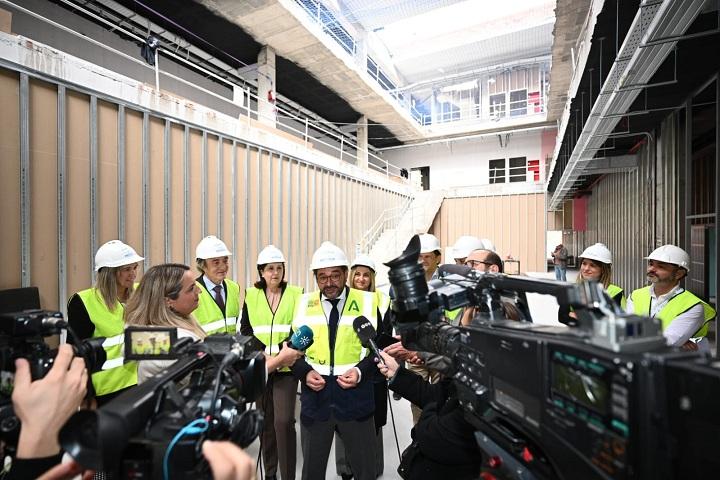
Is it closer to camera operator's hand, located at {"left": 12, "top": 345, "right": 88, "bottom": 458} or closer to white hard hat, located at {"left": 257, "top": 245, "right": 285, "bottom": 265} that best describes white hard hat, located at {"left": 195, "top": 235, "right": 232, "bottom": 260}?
white hard hat, located at {"left": 257, "top": 245, "right": 285, "bottom": 265}

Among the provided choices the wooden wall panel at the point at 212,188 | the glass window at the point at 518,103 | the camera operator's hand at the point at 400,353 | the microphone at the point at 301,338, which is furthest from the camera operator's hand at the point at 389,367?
the glass window at the point at 518,103

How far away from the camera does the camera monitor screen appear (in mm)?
1047

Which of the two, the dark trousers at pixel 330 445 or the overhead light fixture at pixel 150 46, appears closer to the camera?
the dark trousers at pixel 330 445

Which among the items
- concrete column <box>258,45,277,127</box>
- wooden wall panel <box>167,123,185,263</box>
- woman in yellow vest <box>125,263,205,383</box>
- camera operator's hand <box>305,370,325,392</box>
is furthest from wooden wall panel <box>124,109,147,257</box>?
concrete column <box>258,45,277,127</box>

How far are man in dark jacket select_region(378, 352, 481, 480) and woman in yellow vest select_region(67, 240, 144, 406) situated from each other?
182 cm

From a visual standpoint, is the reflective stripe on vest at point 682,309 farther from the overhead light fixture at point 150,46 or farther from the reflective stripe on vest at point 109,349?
the overhead light fixture at point 150,46

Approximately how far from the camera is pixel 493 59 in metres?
16.0

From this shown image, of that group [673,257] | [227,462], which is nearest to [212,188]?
[227,462]

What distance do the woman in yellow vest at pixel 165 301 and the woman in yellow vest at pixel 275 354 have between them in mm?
854

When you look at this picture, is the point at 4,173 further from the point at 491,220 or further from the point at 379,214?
the point at 491,220

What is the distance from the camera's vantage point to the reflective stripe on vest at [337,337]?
220 centimetres

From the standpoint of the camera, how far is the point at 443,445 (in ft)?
4.09

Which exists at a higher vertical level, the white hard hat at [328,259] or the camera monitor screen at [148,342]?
the white hard hat at [328,259]

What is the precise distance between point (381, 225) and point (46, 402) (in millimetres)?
11136
